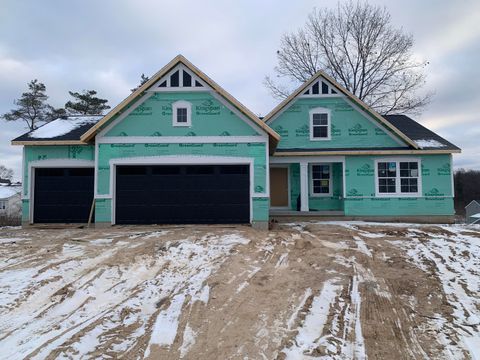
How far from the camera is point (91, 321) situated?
5.02 metres

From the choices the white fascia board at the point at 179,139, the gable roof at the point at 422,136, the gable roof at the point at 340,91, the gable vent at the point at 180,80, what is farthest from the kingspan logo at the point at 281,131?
the gable roof at the point at 422,136

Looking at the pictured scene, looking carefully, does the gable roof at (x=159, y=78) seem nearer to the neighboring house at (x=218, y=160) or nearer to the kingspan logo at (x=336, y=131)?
the neighboring house at (x=218, y=160)

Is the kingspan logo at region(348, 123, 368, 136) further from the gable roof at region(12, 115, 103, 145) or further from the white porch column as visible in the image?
the gable roof at region(12, 115, 103, 145)

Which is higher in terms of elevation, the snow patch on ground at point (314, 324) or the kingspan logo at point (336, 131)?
the kingspan logo at point (336, 131)

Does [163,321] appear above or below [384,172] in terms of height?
below

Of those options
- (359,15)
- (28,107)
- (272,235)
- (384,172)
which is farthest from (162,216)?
(28,107)

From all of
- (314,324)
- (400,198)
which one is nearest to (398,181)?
(400,198)

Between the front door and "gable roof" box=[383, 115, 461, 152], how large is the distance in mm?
5912

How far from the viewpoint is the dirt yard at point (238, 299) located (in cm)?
435

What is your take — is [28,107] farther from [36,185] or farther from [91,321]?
[91,321]

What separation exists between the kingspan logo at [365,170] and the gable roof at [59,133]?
11.1 m

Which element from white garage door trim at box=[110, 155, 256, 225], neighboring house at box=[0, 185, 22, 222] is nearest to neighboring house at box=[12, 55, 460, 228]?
white garage door trim at box=[110, 155, 256, 225]

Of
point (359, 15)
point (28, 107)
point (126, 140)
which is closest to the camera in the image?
point (126, 140)

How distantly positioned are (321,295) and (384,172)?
35.9 feet
